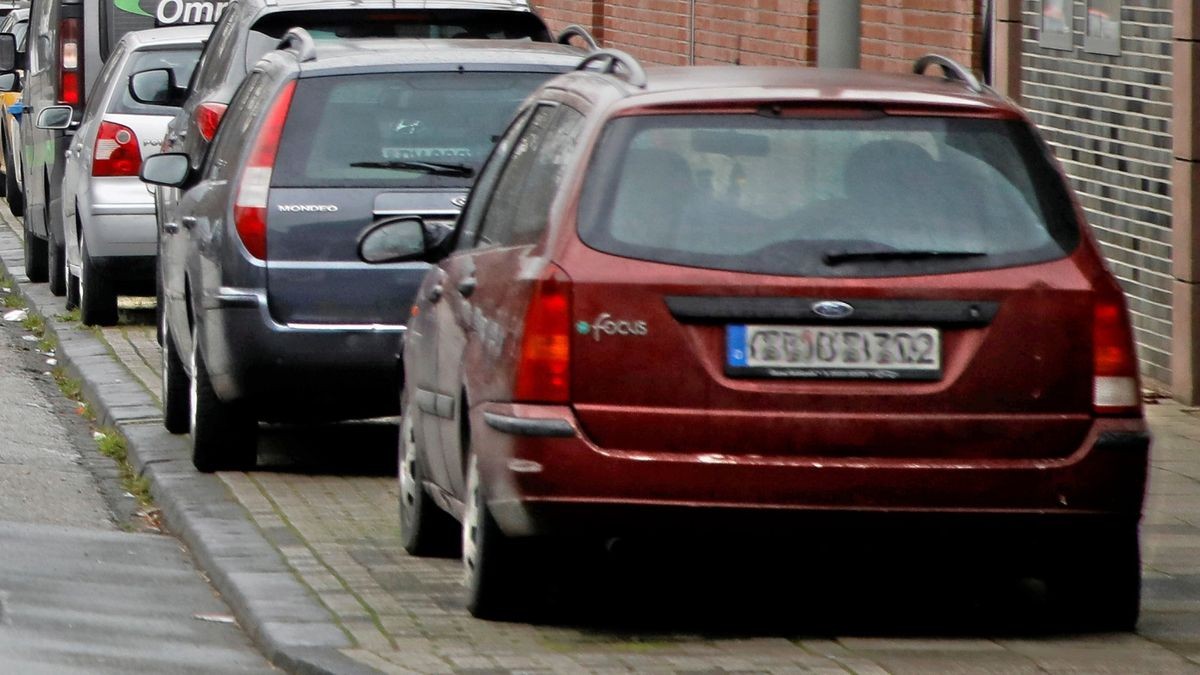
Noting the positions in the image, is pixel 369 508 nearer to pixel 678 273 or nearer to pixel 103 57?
pixel 678 273

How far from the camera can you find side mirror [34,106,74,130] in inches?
691

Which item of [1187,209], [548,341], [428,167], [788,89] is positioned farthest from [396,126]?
[1187,209]

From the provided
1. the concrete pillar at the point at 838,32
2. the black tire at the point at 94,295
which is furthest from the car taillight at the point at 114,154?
the concrete pillar at the point at 838,32

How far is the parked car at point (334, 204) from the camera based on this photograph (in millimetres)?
9688

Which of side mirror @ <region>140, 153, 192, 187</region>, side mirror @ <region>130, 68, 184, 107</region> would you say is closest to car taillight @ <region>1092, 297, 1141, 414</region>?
side mirror @ <region>140, 153, 192, 187</region>

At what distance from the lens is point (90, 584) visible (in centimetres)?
815

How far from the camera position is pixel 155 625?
24.7 feet

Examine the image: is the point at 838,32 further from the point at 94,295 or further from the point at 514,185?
the point at 94,295

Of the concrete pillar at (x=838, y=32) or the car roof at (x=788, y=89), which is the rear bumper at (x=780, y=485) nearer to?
the car roof at (x=788, y=89)

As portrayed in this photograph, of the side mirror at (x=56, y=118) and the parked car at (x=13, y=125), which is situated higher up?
the side mirror at (x=56, y=118)

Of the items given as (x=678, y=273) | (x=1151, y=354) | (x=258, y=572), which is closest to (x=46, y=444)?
(x=258, y=572)

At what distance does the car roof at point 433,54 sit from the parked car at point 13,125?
39.9 ft

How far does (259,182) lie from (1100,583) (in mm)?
3860

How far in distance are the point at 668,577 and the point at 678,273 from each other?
59.7 inches
